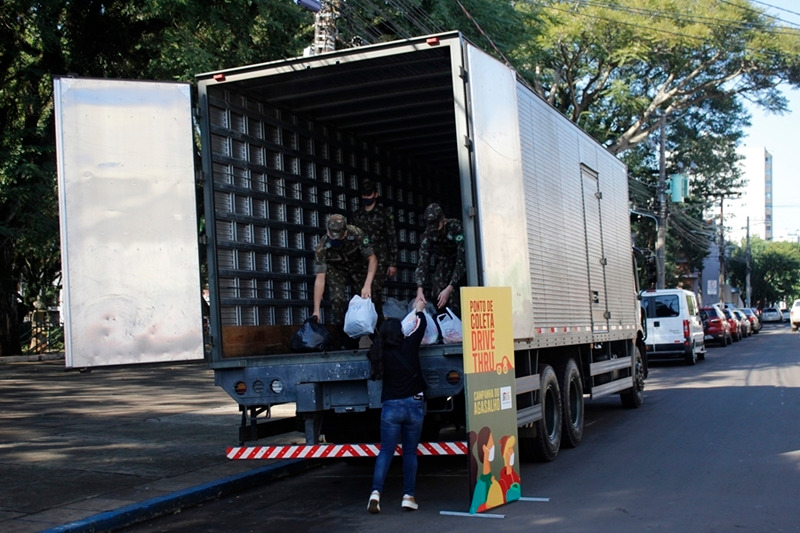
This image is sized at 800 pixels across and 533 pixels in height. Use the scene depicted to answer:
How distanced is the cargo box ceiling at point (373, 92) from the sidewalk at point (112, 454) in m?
3.06

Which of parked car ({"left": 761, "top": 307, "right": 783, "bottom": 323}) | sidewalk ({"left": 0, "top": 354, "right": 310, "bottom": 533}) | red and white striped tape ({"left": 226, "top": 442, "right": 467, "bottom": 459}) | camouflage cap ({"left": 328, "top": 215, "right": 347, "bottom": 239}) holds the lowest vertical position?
parked car ({"left": 761, "top": 307, "right": 783, "bottom": 323})

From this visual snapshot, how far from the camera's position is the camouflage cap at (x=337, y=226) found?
29.5ft

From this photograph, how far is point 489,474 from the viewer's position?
24.1 feet

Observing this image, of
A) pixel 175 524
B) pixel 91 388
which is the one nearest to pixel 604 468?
pixel 175 524

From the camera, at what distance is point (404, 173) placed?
12.1m

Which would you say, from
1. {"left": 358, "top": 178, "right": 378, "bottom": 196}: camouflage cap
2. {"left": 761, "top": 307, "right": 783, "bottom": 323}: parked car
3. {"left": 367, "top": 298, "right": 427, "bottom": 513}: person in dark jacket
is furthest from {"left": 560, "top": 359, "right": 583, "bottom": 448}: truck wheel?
{"left": 761, "top": 307, "right": 783, "bottom": 323}: parked car

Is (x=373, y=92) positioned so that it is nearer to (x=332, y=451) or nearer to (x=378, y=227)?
(x=378, y=227)

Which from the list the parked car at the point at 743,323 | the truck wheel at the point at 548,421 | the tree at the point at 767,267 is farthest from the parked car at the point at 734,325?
the tree at the point at 767,267

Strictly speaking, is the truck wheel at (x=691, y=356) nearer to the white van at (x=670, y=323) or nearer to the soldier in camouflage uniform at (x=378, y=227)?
the white van at (x=670, y=323)

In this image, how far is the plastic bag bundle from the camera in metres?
8.65

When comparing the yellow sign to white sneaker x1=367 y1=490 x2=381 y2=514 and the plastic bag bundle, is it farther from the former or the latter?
the plastic bag bundle

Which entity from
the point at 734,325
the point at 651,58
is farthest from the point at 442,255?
the point at 734,325

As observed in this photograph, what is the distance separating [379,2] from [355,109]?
A: 296 inches

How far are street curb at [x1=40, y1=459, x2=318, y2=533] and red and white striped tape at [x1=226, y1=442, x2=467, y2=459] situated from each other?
2.17 feet
